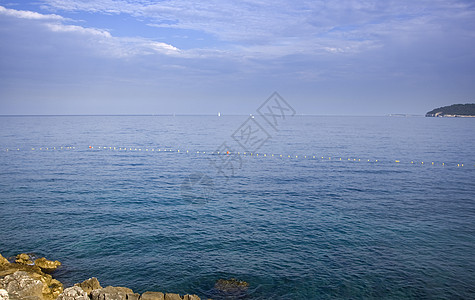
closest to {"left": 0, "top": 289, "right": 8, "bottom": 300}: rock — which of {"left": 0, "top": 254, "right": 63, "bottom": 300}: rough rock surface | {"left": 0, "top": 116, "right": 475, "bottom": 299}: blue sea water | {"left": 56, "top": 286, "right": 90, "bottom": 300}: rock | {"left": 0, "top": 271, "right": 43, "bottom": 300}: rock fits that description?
{"left": 0, "top": 271, "right": 43, "bottom": 300}: rock

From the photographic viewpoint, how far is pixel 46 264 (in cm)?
2656

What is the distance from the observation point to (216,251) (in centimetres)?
3023

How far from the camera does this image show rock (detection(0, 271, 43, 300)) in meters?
19.6

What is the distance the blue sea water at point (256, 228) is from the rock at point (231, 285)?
652mm

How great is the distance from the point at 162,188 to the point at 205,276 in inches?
1085

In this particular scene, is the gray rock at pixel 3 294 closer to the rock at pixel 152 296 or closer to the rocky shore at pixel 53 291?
the rocky shore at pixel 53 291

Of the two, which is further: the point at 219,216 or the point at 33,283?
the point at 219,216

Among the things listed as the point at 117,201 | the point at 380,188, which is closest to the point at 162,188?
the point at 117,201

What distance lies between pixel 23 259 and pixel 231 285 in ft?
59.4

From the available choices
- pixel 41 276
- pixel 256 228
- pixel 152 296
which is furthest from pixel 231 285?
pixel 41 276

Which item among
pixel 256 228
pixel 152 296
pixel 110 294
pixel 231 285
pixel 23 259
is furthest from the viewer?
pixel 256 228

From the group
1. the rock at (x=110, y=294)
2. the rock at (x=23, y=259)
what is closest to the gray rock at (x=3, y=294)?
the rock at (x=110, y=294)

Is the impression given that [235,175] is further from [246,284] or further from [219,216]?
[246,284]

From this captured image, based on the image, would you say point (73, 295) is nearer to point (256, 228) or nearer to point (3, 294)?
point (3, 294)
